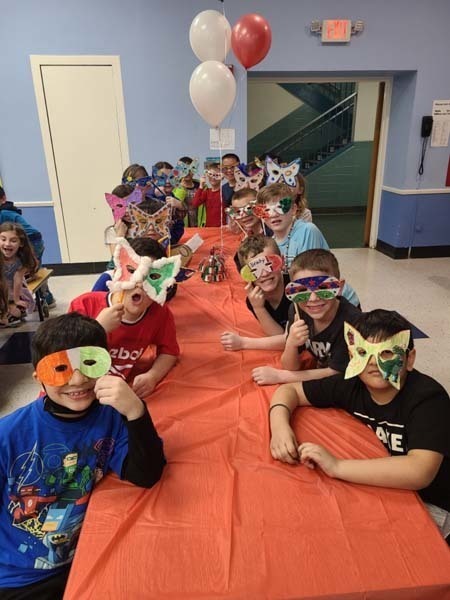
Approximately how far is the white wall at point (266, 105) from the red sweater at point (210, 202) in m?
5.12

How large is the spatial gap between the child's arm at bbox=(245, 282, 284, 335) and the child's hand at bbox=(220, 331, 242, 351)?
0.16 meters

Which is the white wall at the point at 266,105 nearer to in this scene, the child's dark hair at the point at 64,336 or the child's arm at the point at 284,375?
the child's arm at the point at 284,375

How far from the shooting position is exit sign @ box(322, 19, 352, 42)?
4320 mm

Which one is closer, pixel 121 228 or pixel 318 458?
pixel 318 458

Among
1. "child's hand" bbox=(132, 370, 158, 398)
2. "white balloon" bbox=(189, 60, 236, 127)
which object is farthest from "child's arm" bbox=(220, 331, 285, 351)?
"white balloon" bbox=(189, 60, 236, 127)

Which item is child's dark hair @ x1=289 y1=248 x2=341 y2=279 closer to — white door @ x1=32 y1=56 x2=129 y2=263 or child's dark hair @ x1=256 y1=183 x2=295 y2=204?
child's dark hair @ x1=256 y1=183 x2=295 y2=204

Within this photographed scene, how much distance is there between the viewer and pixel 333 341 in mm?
1380

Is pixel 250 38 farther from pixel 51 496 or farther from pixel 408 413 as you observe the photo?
pixel 51 496

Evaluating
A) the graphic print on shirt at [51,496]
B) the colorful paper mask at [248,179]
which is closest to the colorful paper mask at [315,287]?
the graphic print on shirt at [51,496]

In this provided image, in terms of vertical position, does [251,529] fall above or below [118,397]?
below

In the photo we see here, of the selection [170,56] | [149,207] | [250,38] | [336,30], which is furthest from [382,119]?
[149,207]

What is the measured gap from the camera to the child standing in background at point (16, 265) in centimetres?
288

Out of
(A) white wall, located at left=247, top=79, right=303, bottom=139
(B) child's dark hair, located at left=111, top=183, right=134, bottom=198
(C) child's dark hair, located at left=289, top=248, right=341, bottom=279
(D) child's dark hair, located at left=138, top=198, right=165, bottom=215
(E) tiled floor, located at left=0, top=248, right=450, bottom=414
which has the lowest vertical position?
(E) tiled floor, located at left=0, top=248, right=450, bottom=414

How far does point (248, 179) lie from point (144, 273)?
6.74ft
